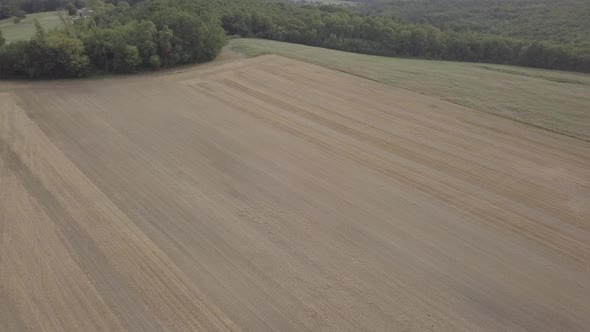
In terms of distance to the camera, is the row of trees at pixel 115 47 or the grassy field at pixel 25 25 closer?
the row of trees at pixel 115 47

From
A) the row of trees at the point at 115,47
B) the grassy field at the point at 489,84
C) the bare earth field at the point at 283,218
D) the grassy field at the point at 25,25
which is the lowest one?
the bare earth field at the point at 283,218

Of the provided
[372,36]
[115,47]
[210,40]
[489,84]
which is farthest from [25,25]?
[489,84]

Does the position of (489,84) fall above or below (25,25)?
below

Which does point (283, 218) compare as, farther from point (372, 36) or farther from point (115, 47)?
point (372, 36)

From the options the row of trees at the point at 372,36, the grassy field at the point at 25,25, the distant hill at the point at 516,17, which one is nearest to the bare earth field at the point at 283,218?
the grassy field at the point at 25,25

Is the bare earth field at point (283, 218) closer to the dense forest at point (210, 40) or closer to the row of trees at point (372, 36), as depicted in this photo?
the dense forest at point (210, 40)

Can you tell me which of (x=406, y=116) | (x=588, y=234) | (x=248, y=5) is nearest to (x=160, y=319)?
(x=588, y=234)
